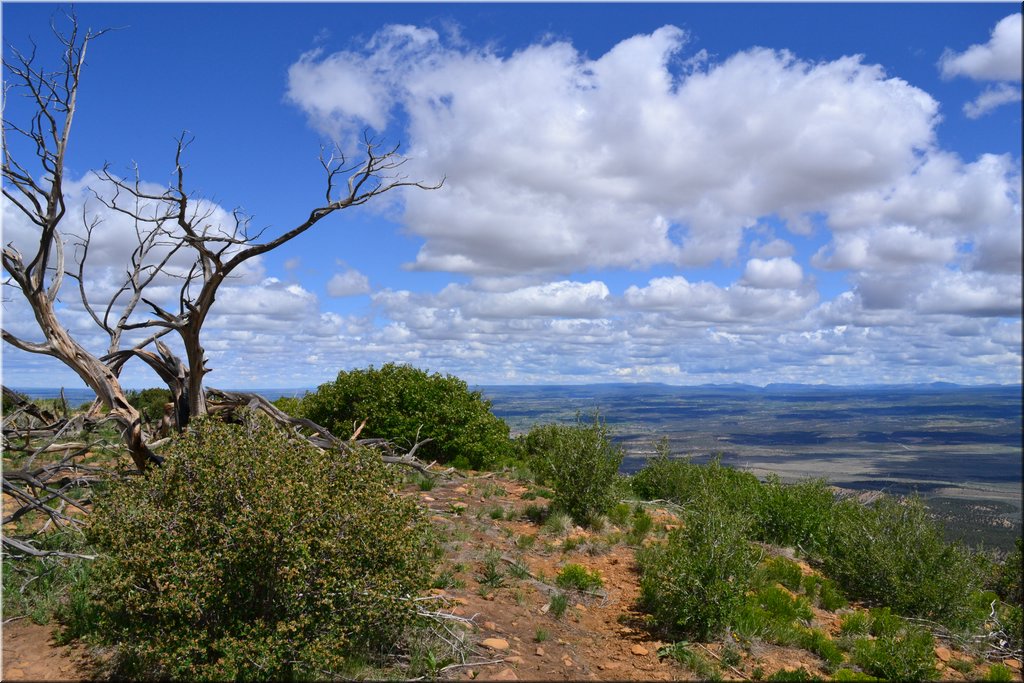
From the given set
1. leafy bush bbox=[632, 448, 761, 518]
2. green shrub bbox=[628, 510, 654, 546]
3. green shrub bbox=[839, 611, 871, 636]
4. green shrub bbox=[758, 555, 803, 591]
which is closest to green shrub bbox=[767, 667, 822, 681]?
green shrub bbox=[839, 611, 871, 636]

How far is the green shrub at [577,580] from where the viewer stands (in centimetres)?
920

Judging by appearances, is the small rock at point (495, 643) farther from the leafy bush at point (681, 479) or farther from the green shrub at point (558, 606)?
the leafy bush at point (681, 479)

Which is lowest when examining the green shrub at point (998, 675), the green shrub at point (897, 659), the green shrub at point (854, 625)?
the green shrub at point (998, 675)

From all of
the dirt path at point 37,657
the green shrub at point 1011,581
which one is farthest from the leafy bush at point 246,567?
the green shrub at point 1011,581

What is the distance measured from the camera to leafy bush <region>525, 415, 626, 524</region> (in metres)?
11.9

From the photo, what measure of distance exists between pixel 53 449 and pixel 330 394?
717cm

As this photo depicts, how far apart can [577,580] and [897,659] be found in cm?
375

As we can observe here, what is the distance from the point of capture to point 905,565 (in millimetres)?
11516

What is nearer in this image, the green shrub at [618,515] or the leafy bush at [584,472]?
the leafy bush at [584,472]

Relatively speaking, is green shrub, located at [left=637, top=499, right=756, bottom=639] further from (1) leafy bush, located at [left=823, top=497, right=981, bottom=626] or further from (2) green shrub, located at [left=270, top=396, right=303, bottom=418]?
(2) green shrub, located at [left=270, top=396, right=303, bottom=418]

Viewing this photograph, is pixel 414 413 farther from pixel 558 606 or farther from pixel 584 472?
pixel 558 606

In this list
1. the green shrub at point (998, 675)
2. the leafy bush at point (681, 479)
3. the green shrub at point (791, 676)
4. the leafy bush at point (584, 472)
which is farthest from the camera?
the leafy bush at point (681, 479)

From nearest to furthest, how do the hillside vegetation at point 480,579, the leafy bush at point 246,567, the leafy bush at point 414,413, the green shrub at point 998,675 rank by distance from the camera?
the leafy bush at point 246,567, the hillside vegetation at point 480,579, the green shrub at point 998,675, the leafy bush at point 414,413

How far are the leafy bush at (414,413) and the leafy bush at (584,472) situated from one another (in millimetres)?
4857
